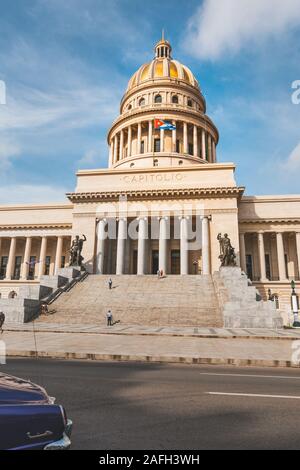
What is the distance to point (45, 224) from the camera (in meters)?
51.7

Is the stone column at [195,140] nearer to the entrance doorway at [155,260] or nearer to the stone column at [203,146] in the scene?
the stone column at [203,146]

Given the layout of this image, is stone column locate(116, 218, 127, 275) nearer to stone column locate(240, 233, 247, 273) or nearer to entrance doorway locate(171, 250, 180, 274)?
entrance doorway locate(171, 250, 180, 274)

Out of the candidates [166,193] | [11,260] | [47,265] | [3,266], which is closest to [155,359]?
[166,193]

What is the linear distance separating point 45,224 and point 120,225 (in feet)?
48.0

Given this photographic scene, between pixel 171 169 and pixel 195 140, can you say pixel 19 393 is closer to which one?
pixel 171 169

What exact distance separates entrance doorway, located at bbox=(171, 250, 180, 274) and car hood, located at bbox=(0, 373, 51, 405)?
148ft

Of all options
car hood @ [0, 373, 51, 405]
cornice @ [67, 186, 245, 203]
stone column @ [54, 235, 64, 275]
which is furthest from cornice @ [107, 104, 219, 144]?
car hood @ [0, 373, 51, 405]

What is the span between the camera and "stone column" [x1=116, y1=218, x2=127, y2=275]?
42.8 m

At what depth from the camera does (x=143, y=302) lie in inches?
1131

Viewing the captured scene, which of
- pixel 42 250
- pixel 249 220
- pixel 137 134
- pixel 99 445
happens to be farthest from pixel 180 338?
pixel 137 134

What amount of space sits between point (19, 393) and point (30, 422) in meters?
0.35

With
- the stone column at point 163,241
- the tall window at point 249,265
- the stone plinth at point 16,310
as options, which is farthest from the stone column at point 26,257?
the tall window at point 249,265

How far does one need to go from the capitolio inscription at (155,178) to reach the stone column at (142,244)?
20.6 ft
